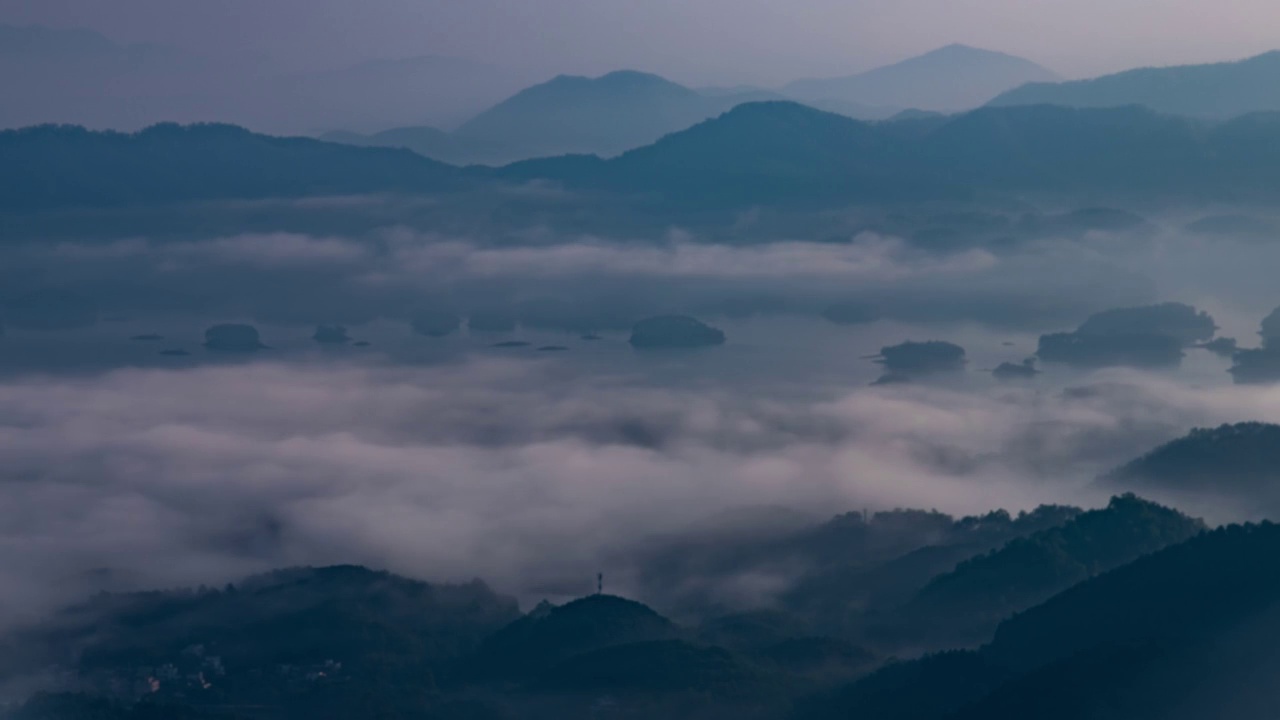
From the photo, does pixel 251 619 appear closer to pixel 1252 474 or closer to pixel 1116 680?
pixel 1116 680

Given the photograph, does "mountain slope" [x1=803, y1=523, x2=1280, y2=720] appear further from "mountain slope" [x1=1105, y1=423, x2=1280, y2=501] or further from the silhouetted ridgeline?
"mountain slope" [x1=1105, y1=423, x2=1280, y2=501]

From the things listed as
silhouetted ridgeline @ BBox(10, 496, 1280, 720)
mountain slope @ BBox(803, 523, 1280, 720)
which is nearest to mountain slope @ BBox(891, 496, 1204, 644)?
silhouetted ridgeline @ BBox(10, 496, 1280, 720)

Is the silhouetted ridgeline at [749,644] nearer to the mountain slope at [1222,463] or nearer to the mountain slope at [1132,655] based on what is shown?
the mountain slope at [1132,655]

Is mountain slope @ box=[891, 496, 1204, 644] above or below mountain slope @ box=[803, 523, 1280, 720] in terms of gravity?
above

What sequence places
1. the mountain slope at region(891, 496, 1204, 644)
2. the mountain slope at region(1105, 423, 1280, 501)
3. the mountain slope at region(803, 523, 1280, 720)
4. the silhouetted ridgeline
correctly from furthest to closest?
1. the mountain slope at region(1105, 423, 1280, 501)
2. the mountain slope at region(891, 496, 1204, 644)
3. the silhouetted ridgeline
4. the mountain slope at region(803, 523, 1280, 720)

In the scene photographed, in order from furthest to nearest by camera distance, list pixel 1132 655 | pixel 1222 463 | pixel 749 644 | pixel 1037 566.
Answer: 1. pixel 1222 463
2. pixel 1037 566
3. pixel 749 644
4. pixel 1132 655

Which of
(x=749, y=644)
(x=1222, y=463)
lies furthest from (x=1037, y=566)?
(x=1222, y=463)

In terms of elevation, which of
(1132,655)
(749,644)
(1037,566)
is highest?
(1037,566)

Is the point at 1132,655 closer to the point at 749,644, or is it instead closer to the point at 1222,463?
the point at 749,644

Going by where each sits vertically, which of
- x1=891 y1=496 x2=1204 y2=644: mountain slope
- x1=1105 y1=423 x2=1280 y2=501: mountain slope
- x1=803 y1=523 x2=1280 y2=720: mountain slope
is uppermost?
x1=1105 y1=423 x2=1280 y2=501: mountain slope

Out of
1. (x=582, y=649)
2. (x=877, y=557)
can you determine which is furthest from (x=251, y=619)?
(x=877, y=557)

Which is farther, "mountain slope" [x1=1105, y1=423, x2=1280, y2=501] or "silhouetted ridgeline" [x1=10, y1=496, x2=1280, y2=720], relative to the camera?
"mountain slope" [x1=1105, y1=423, x2=1280, y2=501]
